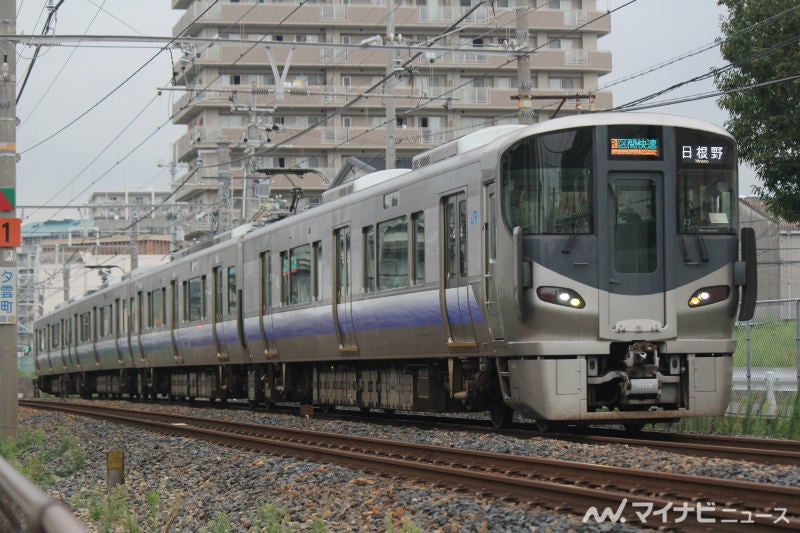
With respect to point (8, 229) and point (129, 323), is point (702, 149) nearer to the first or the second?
point (8, 229)

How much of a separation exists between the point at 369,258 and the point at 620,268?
4.56 metres

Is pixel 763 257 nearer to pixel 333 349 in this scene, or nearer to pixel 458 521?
pixel 333 349

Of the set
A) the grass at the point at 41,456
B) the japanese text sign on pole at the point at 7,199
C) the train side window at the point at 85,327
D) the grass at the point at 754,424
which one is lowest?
the grass at the point at 41,456

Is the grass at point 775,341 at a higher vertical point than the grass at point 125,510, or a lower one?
higher

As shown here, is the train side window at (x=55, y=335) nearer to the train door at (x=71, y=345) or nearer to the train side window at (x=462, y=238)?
the train door at (x=71, y=345)

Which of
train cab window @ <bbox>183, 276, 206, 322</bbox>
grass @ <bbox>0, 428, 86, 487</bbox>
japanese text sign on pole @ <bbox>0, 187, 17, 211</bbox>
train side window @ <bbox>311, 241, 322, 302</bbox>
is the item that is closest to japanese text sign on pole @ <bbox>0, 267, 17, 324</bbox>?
japanese text sign on pole @ <bbox>0, 187, 17, 211</bbox>

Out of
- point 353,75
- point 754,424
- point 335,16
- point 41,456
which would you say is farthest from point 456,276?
point 353,75

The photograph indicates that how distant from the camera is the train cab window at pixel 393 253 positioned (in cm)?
1430

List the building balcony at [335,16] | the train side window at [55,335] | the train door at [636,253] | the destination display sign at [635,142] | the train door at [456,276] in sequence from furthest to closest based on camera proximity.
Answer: the building balcony at [335,16] < the train side window at [55,335] < the train door at [456,276] < the destination display sign at [635,142] < the train door at [636,253]

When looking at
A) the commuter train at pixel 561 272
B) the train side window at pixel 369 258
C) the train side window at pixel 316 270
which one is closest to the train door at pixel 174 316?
the train side window at pixel 316 270

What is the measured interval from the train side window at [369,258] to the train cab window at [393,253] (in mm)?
204

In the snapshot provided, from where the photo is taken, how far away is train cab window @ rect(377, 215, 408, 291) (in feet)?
46.9

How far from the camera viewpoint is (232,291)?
22.0 metres

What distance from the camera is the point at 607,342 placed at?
11367mm
